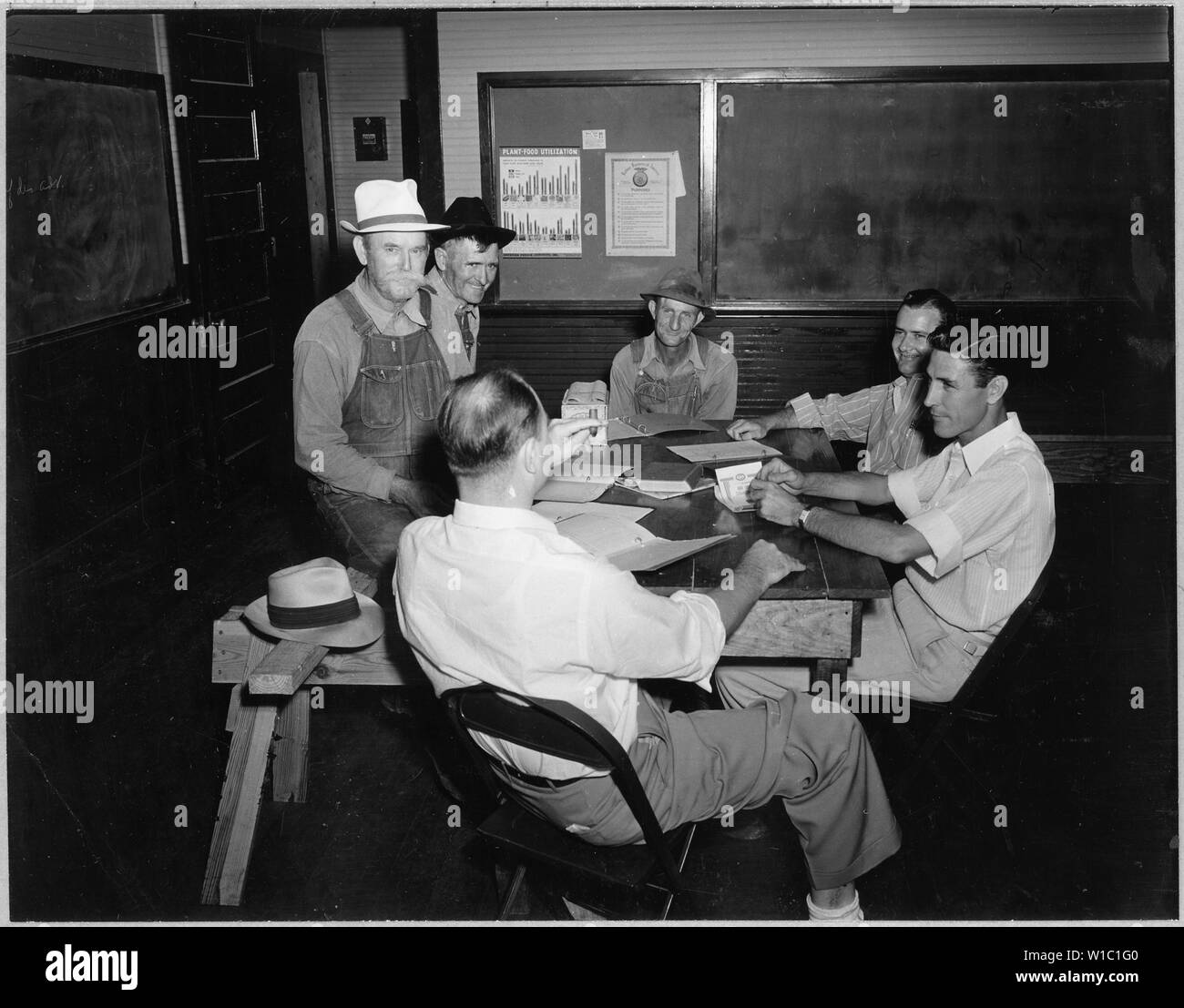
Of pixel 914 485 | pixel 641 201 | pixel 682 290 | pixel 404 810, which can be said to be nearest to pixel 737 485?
pixel 914 485

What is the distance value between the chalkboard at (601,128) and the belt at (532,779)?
15.1 ft

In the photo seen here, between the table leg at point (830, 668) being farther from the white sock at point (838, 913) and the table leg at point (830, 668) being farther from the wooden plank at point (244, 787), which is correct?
the wooden plank at point (244, 787)

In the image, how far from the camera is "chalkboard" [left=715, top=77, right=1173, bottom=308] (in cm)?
588

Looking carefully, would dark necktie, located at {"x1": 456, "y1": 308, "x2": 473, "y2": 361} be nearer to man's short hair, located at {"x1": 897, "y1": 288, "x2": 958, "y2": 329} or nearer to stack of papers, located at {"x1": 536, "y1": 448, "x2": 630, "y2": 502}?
stack of papers, located at {"x1": 536, "y1": 448, "x2": 630, "y2": 502}

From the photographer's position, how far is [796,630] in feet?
8.25

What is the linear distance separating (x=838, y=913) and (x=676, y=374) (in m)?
2.73

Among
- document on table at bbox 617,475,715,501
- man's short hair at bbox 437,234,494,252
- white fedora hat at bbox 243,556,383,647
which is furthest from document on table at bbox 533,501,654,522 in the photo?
man's short hair at bbox 437,234,494,252

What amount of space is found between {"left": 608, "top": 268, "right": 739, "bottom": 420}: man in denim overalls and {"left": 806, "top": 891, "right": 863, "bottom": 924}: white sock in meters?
2.52

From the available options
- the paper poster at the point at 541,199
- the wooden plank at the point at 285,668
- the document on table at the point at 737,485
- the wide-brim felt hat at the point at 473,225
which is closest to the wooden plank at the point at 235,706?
the wooden plank at the point at 285,668

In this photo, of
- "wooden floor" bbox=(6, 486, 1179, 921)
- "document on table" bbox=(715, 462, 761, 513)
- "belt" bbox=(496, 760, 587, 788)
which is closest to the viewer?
"belt" bbox=(496, 760, 587, 788)

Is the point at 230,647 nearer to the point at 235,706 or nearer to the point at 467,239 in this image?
the point at 235,706

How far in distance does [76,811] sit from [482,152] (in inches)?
172

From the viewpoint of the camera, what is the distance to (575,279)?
6.32 meters

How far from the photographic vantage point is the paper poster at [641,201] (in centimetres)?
609
